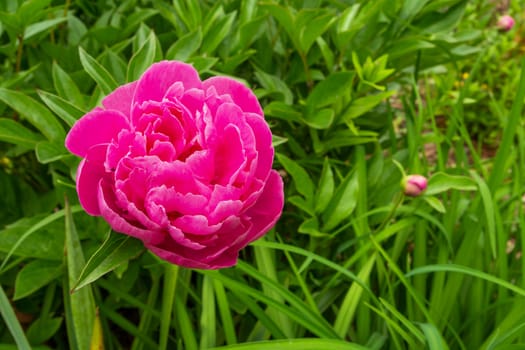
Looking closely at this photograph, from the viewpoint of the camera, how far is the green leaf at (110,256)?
64 centimetres

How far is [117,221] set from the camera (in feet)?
2.06

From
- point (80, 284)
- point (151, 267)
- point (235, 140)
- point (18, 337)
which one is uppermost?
point (235, 140)

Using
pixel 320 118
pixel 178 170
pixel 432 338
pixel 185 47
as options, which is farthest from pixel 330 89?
pixel 178 170

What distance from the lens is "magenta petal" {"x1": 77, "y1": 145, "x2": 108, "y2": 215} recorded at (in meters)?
0.66

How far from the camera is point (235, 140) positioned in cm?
66

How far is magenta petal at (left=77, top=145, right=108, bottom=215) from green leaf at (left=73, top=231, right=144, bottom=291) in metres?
0.04

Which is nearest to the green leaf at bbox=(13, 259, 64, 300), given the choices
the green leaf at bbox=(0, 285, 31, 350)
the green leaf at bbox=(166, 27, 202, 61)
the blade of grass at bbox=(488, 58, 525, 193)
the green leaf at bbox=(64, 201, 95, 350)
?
the green leaf at bbox=(64, 201, 95, 350)

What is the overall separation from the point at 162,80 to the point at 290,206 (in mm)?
771

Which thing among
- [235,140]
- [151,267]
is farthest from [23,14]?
[235,140]

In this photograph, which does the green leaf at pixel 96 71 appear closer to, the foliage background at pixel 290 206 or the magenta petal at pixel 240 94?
the foliage background at pixel 290 206

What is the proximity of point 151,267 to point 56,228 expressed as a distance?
165mm

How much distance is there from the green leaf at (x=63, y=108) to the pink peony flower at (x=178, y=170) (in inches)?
7.0

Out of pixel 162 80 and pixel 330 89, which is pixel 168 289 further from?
pixel 330 89

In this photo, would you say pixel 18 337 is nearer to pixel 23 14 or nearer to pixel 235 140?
pixel 235 140
